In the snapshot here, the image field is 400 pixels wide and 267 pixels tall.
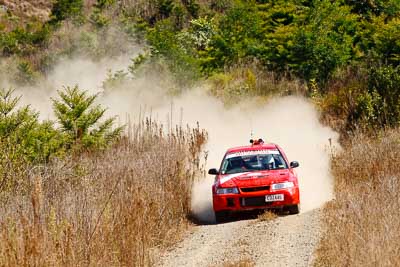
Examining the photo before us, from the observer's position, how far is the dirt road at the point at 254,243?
1044cm

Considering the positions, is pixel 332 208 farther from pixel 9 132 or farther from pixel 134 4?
pixel 134 4

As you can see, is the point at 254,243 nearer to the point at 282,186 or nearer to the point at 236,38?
the point at 282,186

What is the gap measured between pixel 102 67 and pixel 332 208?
36.2 m

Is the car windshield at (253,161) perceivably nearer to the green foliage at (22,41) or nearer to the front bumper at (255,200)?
the front bumper at (255,200)

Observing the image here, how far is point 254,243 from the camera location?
11.5 m

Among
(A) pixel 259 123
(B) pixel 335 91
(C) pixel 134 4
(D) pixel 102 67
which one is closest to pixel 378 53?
(B) pixel 335 91

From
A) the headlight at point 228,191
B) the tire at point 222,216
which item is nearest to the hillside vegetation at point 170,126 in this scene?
the tire at point 222,216

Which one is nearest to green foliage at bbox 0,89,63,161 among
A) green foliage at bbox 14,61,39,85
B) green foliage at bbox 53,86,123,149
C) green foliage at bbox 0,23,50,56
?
green foliage at bbox 53,86,123,149

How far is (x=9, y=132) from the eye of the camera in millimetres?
15891

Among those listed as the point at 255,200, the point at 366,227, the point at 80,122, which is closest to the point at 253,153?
the point at 255,200

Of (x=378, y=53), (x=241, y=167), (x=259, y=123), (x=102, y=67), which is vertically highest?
(x=102, y=67)

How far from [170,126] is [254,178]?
15.6 meters

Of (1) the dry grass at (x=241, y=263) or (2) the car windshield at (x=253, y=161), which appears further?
(2) the car windshield at (x=253, y=161)

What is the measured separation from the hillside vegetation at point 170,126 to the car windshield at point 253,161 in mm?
959
